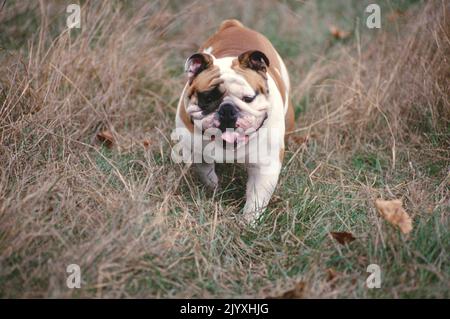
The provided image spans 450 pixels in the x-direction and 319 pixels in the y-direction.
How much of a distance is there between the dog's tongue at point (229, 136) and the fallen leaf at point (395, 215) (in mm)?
820

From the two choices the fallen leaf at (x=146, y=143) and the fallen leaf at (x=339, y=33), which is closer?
the fallen leaf at (x=146, y=143)

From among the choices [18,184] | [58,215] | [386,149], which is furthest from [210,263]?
[386,149]

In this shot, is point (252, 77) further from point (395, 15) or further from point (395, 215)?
point (395, 15)

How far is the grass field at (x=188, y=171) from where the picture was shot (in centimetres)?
280

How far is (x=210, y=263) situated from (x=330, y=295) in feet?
2.03

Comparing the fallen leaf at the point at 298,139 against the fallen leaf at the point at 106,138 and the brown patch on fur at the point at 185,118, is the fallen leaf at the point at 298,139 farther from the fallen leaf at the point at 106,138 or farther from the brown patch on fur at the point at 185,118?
the fallen leaf at the point at 106,138

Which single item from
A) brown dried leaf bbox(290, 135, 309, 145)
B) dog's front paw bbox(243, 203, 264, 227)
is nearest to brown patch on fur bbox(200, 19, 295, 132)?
brown dried leaf bbox(290, 135, 309, 145)

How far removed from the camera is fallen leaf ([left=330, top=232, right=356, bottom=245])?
121 inches

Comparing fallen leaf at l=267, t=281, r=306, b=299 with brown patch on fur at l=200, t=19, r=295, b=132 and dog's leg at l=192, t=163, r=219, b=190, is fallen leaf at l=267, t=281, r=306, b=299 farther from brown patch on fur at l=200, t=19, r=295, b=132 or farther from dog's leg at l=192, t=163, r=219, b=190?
brown patch on fur at l=200, t=19, r=295, b=132

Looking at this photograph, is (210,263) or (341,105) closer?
(210,263)

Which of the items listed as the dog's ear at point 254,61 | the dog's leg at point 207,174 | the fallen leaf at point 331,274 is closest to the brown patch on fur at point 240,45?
the dog's ear at point 254,61
